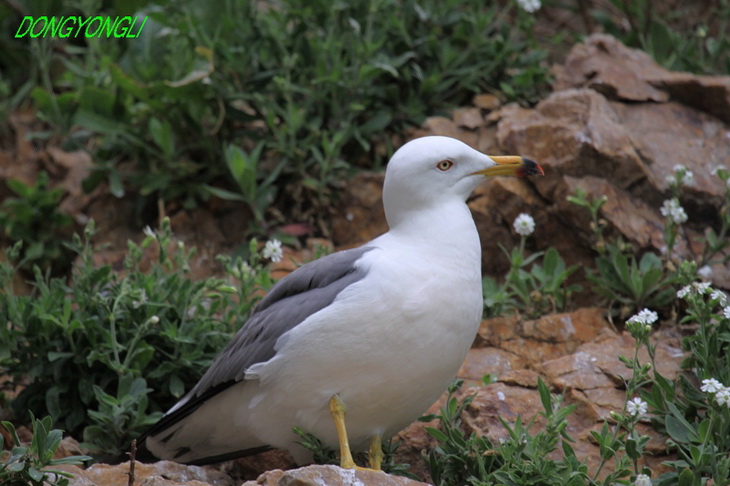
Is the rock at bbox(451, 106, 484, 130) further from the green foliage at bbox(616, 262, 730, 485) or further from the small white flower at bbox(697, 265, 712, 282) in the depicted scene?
the green foliage at bbox(616, 262, 730, 485)

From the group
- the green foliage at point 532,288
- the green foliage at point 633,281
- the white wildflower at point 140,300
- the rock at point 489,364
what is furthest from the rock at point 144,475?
the green foliage at point 633,281

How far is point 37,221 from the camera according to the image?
591 cm

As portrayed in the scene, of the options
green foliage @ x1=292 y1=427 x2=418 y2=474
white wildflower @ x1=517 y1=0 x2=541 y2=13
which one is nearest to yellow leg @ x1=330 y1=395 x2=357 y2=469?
green foliage @ x1=292 y1=427 x2=418 y2=474

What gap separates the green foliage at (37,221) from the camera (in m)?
5.80

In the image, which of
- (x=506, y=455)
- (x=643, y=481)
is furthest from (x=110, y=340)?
(x=643, y=481)

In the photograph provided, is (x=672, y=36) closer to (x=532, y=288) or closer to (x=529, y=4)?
(x=529, y=4)

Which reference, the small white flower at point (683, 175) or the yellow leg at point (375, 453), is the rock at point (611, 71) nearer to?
the small white flower at point (683, 175)

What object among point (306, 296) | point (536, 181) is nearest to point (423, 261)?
point (306, 296)

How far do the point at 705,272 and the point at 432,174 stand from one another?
1.60m

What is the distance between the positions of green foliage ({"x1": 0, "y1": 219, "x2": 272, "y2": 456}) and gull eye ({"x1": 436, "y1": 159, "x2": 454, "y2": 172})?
1.18 m

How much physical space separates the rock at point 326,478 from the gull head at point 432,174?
3.44 ft

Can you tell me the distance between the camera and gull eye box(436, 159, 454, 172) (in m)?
3.85

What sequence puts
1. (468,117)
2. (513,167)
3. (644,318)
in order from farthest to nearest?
(468,117), (513,167), (644,318)

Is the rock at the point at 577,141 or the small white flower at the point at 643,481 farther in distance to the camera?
the rock at the point at 577,141
